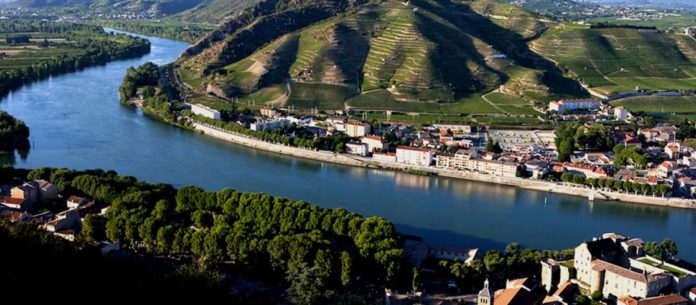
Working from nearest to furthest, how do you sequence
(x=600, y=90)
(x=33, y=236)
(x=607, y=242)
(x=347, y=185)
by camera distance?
(x=33, y=236) → (x=607, y=242) → (x=347, y=185) → (x=600, y=90)

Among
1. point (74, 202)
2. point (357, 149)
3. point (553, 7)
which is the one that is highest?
point (553, 7)

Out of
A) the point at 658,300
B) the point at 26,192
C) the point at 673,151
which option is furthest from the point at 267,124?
the point at 658,300

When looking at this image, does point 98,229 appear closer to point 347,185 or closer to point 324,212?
point 324,212

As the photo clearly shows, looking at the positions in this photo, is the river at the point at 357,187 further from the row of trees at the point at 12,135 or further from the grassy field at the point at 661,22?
the grassy field at the point at 661,22

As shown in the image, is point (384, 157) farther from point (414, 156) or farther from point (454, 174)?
point (454, 174)

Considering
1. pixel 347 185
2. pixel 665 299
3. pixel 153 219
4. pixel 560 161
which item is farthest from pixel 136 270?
pixel 560 161

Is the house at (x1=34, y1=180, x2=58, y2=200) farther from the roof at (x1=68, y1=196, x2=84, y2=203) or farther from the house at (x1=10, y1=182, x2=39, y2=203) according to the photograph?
the roof at (x1=68, y1=196, x2=84, y2=203)

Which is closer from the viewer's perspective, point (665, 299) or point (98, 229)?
point (665, 299)
